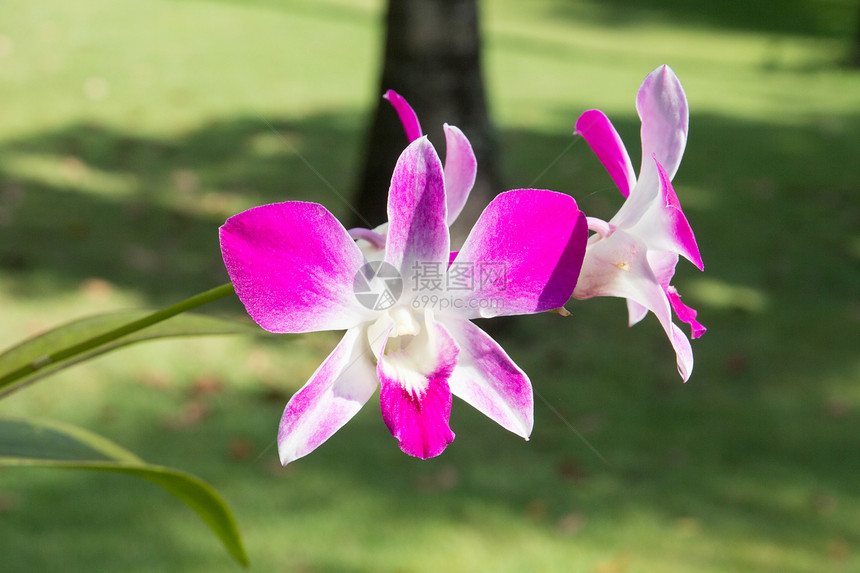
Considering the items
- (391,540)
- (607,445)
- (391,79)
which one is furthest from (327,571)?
(391,79)

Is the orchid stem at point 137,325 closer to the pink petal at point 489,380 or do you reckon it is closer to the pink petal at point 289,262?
the pink petal at point 289,262

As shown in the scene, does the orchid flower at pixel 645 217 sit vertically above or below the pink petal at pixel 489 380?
above

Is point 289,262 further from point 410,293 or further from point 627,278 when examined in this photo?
point 627,278

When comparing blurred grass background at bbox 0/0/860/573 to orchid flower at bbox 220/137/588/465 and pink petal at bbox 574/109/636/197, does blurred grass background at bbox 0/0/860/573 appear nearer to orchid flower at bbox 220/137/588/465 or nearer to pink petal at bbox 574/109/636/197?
pink petal at bbox 574/109/636/197

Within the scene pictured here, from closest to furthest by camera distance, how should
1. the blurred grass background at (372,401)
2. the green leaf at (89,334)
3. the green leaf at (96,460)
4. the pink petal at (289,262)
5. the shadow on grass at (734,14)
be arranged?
the pink petal at (289,262) < the green leaf at (96,460) < the green leaf at (89,334) < the blurred grass background at (372,401) < the shadow on grass at (734,14)

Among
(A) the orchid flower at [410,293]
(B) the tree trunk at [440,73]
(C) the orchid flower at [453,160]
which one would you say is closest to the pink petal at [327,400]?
(A) the orchid flower at [410,293]

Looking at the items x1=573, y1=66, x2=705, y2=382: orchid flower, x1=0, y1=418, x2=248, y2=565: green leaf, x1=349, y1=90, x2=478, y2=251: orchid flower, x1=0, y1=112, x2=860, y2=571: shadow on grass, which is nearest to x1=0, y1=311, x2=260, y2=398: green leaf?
x1=0, y1=418, x2=248, y2=565: green leaf

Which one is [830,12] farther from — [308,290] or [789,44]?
[308,290]
